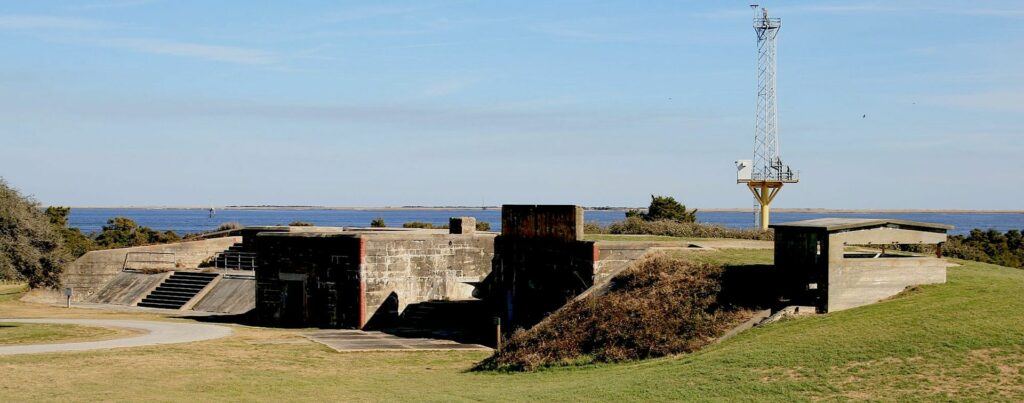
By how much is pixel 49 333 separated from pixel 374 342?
30.9ft

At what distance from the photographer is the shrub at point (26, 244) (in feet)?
107

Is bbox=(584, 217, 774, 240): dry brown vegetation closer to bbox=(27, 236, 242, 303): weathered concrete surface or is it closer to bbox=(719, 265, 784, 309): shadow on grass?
bbox=(27, 236, 242, 303): weathered concrete surface

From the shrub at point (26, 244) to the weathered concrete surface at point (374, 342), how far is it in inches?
349

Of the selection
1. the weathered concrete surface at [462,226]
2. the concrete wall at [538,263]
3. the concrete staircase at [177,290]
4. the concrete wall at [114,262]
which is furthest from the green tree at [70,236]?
the concrete wall at [538,263]

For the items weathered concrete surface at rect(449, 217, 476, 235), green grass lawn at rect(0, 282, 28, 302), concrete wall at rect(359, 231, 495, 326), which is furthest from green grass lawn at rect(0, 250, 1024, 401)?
green grass lawn at rect(0, 282, 28, 302)

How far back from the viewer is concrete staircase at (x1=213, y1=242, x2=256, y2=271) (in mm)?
47688

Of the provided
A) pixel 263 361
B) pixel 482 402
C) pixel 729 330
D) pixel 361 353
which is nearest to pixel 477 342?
pixel 361 353

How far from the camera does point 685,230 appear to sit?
171ft

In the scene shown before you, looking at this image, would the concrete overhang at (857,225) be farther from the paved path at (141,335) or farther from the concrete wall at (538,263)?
the paved path at (141,335)

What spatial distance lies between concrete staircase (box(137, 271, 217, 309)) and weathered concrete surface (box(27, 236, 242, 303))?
2308 mm

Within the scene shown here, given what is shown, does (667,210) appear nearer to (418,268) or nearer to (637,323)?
(418,268)

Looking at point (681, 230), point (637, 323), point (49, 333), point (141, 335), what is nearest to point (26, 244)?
point (49, 333)

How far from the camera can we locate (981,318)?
19266 millimetres

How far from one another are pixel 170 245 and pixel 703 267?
31.0 meters
